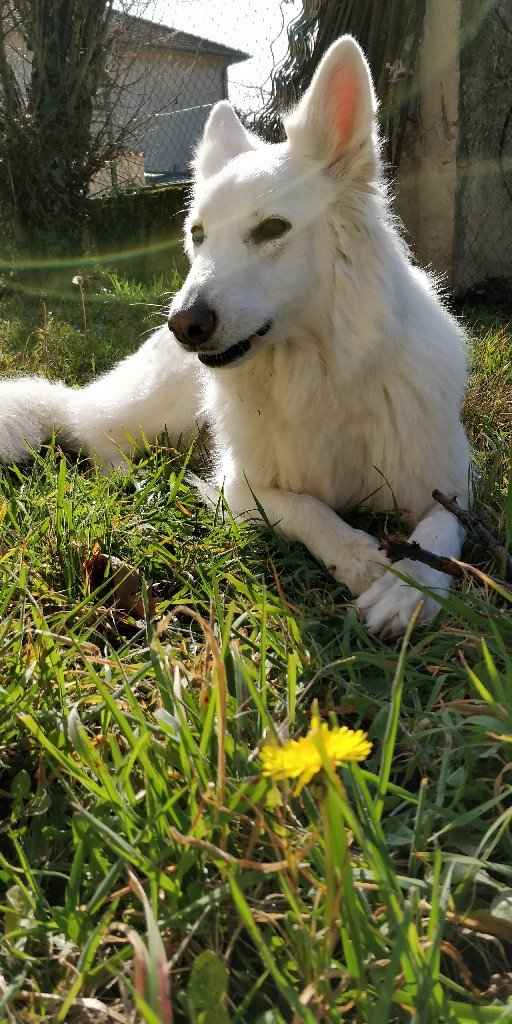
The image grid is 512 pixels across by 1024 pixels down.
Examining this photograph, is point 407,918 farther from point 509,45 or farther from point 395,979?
point 509,45

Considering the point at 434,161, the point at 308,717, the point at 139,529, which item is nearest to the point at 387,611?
the point at 308,717

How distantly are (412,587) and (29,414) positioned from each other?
2.09 meters

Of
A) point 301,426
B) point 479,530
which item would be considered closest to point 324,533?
point 301,426

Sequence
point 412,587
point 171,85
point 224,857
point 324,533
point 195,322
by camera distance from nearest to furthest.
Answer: point 224,857 → point 412,587 → point 195,322 → point 324,533 → point 171,85

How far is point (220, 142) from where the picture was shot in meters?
2.87

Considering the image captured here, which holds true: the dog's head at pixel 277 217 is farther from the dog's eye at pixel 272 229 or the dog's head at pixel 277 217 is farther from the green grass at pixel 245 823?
the green grass at pixel 245 823

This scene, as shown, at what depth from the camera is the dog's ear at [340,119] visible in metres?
2.43

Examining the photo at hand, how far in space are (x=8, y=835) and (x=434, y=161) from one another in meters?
5.71

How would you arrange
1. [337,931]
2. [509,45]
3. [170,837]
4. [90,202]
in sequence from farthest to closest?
[90,202] < [509,45] < [170,837] < [337,931]

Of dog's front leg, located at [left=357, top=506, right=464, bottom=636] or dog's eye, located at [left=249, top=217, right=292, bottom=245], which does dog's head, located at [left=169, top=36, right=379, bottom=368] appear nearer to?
dog's eye, located at [left=249, top=217, right=292, bottom=245]

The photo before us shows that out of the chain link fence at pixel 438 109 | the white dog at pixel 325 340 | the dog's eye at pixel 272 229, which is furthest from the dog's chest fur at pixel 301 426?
the chain link fence at pixel 438 109

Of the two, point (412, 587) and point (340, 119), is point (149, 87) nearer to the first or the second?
point (340, 119)

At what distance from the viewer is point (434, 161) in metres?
5.87

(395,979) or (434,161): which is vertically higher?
(434,161)
